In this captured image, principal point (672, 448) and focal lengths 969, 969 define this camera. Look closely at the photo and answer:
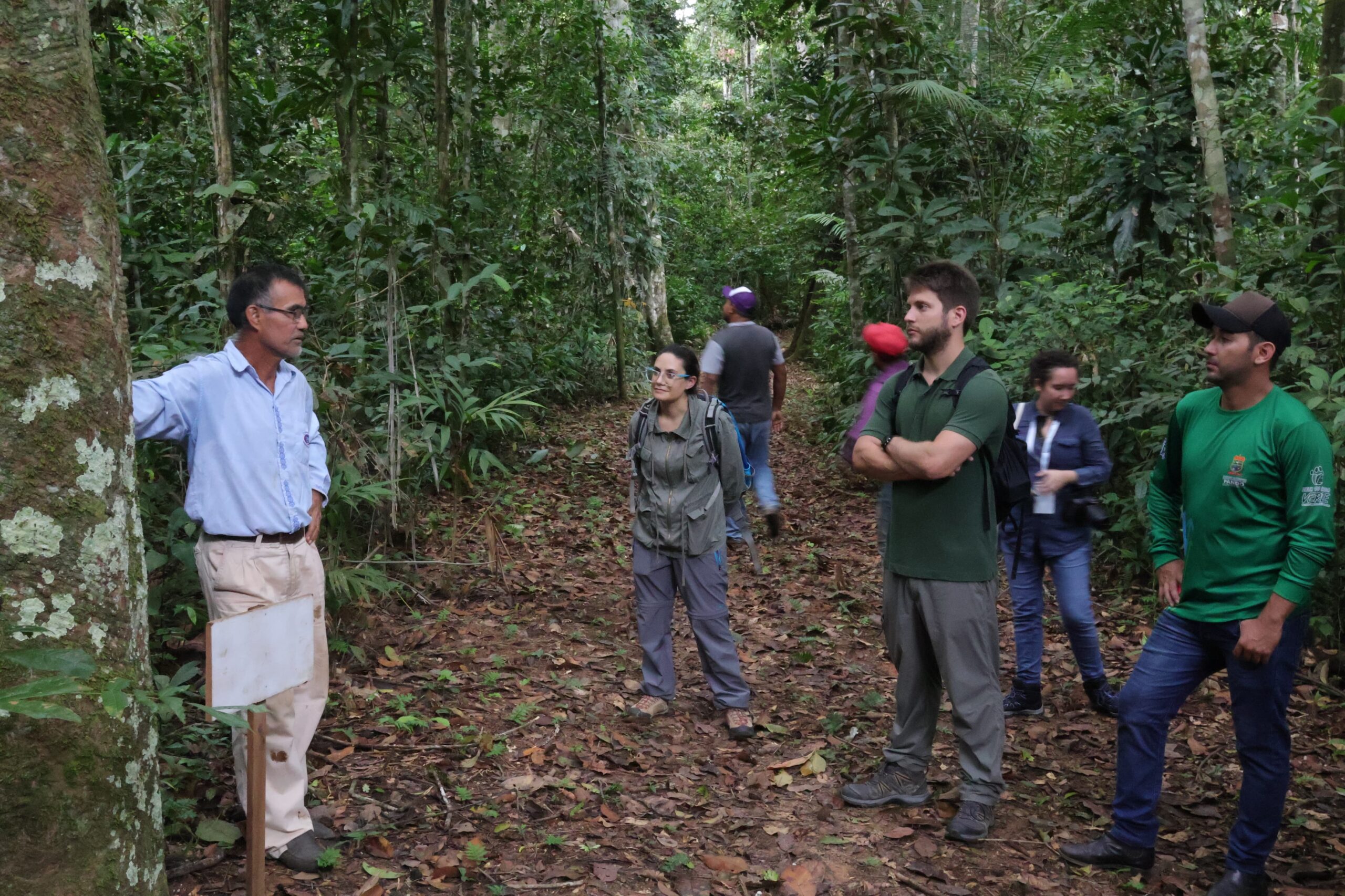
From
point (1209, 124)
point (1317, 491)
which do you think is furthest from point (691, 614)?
point (1209, 124)

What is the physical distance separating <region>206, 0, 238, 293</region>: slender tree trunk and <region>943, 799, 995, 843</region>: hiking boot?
15.2 ft

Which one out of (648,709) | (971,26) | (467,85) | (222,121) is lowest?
(648,709)

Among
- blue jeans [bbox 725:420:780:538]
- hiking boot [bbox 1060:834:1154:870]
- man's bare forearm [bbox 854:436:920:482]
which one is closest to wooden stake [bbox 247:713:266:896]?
man's bare forearm [bbox 854:436:920:482]

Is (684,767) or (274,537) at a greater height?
(274,537)

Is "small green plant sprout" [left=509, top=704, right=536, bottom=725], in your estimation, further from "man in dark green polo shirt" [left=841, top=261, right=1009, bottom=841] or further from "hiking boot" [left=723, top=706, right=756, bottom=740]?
"man in dark green polo shirt" [left=841, top=261, right=1009, bottom=841]

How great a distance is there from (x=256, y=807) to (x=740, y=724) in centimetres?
282

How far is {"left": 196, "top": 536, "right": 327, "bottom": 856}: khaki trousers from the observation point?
3547 millimetres

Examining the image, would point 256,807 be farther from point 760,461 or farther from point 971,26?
point 971,26

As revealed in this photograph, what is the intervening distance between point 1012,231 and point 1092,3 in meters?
2.15

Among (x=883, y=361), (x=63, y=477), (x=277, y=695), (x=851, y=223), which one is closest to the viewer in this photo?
(x=63, y=477)

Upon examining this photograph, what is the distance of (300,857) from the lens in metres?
3.63

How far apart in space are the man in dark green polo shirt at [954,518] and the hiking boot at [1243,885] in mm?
869

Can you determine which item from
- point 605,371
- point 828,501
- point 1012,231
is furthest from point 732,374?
point 605,371

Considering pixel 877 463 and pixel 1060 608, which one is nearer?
pixel 877 463
